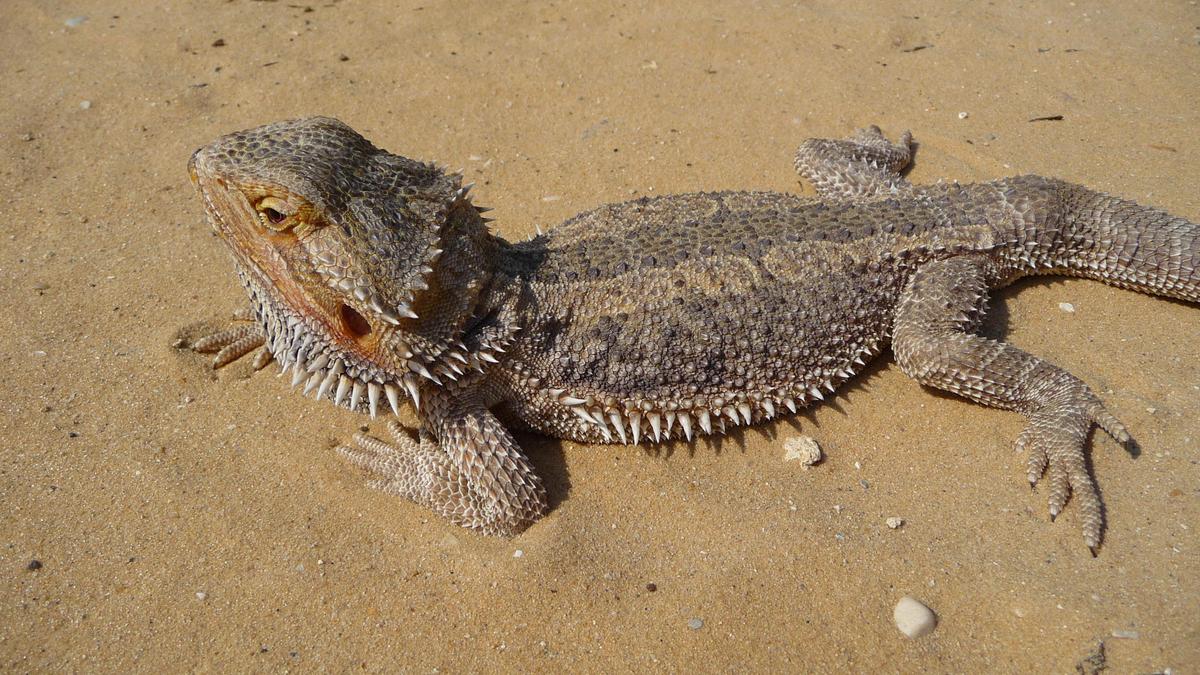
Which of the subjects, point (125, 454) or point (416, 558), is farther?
point (125, 454)

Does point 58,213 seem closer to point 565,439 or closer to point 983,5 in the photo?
point 565,439

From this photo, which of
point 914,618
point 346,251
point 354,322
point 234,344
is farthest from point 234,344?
point 914,618

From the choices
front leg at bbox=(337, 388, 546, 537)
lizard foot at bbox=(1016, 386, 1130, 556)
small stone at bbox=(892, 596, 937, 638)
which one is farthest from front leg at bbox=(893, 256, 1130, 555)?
front leg at bbox=(337, 388, 546, 537)

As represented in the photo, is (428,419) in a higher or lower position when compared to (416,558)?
higher

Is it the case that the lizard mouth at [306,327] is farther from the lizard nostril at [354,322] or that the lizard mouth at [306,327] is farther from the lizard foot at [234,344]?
the lizard foot at [234,344]

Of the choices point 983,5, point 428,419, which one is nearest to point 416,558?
point 428,419

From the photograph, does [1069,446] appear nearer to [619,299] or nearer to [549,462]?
[619,299]

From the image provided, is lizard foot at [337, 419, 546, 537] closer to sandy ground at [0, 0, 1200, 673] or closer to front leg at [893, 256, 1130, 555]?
sandy ground at [0, 0, 1200, 673]
